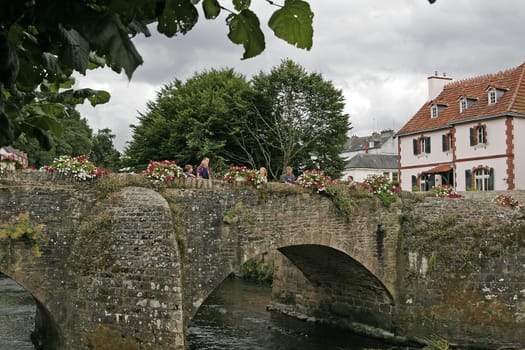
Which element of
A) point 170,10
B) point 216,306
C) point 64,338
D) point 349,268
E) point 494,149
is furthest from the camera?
point 494,149

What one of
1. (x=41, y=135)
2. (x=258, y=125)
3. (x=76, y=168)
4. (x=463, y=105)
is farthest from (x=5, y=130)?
(x=463, y=105)

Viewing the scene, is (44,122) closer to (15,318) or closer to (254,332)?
(254,332)

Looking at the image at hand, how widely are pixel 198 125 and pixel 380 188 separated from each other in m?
15.8

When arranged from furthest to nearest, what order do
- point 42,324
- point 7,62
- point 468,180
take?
point 468,180
point 42,324
point 7,62

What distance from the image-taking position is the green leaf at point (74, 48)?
6.10 ft

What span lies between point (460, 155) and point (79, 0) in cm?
3293

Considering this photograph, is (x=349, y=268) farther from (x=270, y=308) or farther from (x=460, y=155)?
(x=460, y=155)

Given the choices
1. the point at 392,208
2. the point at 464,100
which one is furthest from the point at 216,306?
the point at 464,100

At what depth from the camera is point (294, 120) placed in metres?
32.9

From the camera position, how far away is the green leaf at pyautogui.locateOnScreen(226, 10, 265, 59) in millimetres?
2125

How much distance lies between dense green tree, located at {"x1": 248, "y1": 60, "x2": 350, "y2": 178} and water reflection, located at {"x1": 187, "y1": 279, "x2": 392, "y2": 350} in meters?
11.8

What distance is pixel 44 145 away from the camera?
2.46 metres

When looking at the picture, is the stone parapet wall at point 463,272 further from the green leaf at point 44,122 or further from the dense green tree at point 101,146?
the dense green tree at point 101,146

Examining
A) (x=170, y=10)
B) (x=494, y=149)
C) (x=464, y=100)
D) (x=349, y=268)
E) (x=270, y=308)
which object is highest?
(x=464, y=100)
